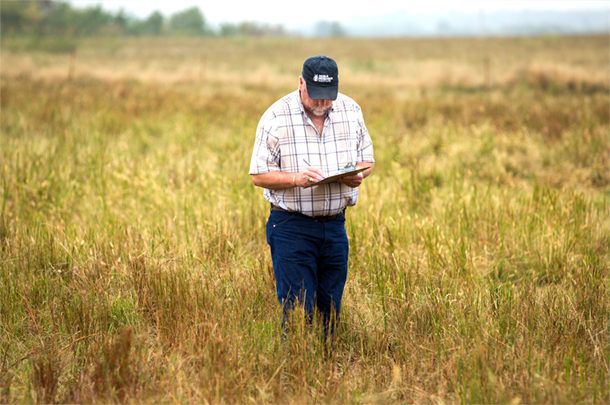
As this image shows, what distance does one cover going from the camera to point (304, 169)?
335cm

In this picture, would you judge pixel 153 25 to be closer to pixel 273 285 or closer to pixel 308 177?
pixel 273 285

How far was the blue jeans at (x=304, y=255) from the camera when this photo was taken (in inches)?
138

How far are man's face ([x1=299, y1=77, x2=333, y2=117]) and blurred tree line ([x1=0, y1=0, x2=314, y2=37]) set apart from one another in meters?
55.7

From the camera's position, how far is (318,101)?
3.41 metres

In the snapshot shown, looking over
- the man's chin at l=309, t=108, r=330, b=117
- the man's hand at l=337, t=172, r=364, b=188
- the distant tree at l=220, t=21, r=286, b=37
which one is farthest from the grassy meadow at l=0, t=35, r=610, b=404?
the distant tree at l=220, t=21, r=286, b=37

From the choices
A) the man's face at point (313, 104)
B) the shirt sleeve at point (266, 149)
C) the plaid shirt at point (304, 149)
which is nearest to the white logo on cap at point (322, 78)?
the man's face at point (313, 104)

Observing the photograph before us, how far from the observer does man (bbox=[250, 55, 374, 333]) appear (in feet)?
11.1

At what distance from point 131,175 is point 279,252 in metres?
4.08

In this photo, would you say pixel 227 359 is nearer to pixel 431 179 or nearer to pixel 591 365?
pixel 591 365

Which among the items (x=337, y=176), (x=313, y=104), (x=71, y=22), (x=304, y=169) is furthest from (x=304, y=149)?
(x=71, y=22)

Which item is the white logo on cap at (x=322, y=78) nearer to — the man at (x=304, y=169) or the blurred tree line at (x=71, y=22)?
the man at (x=304, y=169)

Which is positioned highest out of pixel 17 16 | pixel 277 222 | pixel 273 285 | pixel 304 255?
pixel 17 16

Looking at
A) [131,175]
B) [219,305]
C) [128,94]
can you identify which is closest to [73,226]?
[131,175]

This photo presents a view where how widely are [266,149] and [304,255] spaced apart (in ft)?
2.33
